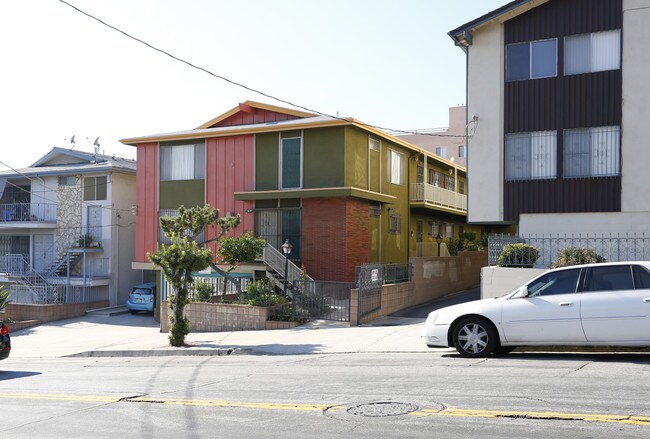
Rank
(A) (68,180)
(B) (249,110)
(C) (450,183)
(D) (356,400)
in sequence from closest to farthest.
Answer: (D) (356,400)
(B) (249,110)
(A) (68,180)
(C) (450,183)

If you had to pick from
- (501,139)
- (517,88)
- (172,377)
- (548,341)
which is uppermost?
(517,88)

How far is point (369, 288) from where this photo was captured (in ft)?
65.1

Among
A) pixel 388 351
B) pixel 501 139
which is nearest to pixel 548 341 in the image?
pixel 388 351

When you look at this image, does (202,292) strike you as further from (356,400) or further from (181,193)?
(356,400)

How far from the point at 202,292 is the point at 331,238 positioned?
5401 millimetres

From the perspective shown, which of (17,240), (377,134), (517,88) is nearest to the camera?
(517,88)

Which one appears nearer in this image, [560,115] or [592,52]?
[592,52]

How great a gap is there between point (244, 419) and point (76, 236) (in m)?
26.6

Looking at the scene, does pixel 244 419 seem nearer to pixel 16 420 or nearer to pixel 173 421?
pixel 173 421

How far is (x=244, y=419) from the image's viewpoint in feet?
26.1

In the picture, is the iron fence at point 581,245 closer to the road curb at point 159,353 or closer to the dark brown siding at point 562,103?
the dark brown siding at point 562,103

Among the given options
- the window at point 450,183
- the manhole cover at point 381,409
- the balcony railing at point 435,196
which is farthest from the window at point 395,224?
the manhole cover at point 381,409

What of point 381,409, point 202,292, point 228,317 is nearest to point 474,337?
point 381,409

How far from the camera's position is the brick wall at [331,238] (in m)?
25.2
